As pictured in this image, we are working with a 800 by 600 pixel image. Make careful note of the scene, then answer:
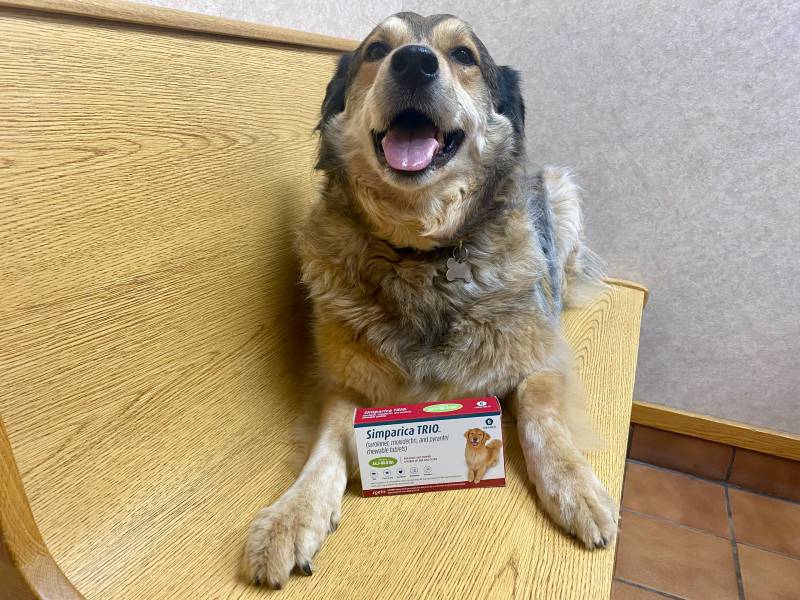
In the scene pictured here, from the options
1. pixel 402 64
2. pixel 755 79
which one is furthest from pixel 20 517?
pixel 755 79

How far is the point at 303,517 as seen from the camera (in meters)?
0.88

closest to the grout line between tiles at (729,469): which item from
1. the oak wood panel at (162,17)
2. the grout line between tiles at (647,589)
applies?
the grout line between tiles at (647,589)

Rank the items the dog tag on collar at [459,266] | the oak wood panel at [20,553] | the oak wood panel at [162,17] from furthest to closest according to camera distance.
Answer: the dog tag on collar at [459,266] < the oak wood panel at [162,17] < the oak wood panel at [20,553]

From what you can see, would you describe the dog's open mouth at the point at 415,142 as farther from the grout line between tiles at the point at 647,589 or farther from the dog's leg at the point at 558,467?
the grout line between tiles at the point at 647,589

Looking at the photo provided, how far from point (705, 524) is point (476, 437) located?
132 centimetres

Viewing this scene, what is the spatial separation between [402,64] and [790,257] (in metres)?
1.50

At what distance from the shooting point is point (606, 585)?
0.80m

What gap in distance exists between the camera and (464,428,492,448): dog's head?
3.17ft

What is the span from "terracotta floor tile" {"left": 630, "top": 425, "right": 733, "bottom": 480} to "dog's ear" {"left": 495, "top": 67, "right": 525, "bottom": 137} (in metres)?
1.37

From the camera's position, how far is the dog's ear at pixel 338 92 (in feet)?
4.25

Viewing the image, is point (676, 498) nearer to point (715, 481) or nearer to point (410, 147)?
point (715, 481)

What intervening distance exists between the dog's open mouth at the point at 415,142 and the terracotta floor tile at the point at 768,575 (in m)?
1.53

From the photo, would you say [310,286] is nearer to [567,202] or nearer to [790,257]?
[567,202]

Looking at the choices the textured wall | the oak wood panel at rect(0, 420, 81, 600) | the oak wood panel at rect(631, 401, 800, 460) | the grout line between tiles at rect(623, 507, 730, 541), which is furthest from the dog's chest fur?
the oak wood panel at rect(631, 401, 800, 460)
